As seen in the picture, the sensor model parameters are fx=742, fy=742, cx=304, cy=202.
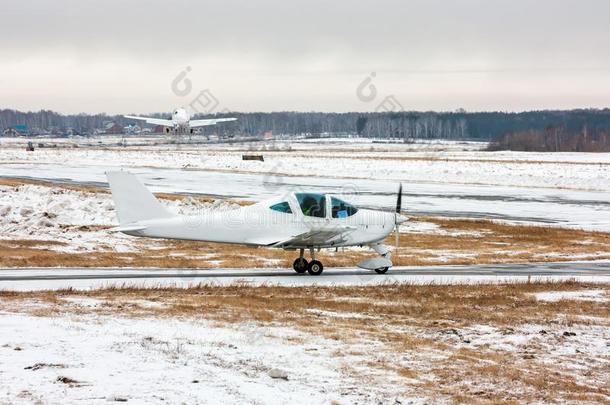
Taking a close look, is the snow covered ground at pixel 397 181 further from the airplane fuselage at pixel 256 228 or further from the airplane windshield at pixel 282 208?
the airplane windshield at pixel 282 208

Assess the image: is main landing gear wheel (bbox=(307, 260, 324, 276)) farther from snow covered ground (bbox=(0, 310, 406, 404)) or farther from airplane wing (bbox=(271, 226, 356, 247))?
snow covered ground (bbox=(0, 310, 406, 404))

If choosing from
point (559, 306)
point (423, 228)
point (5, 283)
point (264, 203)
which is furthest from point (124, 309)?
point (423, 228)

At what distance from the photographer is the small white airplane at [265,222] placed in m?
21.8

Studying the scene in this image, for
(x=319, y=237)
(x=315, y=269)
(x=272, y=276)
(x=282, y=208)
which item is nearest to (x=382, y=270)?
(x=315, y=269)

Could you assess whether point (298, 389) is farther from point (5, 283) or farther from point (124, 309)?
point (5, 283)

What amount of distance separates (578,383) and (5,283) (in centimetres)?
1485

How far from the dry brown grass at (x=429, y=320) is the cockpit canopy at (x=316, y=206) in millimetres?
3030

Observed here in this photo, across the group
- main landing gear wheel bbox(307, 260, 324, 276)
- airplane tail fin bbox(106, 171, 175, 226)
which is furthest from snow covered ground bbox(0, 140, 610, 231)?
airplane tail fin bbox(106, 171, 175, 226)

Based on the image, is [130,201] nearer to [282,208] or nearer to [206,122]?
[282,208]

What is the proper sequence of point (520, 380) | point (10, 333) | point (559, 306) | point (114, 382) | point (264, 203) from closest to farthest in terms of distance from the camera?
1. point (114, 382)
2. point (520, 380)
3. point (10, 333)
4. point (559, 306)
5. point (264, 203)

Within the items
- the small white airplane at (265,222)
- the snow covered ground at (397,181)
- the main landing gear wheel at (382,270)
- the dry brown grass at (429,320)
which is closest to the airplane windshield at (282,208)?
the small white airplane at (265,222)

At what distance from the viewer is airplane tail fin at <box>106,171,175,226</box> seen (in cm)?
2175

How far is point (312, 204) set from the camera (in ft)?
73.5

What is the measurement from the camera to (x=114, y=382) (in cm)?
954
